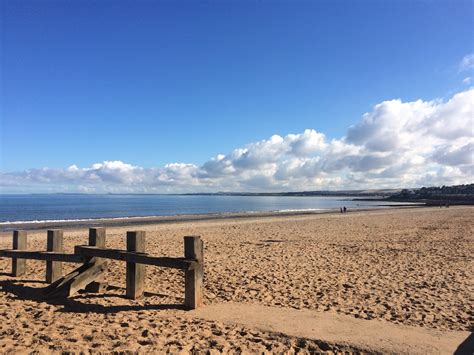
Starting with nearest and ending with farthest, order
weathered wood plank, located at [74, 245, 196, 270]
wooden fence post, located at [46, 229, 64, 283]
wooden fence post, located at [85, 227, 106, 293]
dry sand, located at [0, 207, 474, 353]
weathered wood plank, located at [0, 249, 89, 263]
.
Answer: dry sand, located at [0, 207, 474, 353], weathered wood plank, located at [74, 245, 196, 270], weathered wood plank, located at [0, 249, 89, 263], wooden fence post, located at [85, 227, 106, 293], wooden fence post, located at [46, 229, 64, 283]

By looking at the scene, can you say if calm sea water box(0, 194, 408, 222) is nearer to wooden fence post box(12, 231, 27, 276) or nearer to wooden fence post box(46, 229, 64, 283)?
wooden fence post box(12, 231, 27, 276)

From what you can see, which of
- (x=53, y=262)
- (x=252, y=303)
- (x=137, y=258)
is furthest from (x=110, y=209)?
(x=252, y=303)

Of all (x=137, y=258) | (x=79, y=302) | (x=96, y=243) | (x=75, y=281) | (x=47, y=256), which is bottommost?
(x=79, y=302)

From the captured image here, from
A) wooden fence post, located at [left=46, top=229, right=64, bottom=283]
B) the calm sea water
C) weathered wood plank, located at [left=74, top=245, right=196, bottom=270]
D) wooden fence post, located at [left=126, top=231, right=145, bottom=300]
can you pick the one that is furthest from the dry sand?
the calm sea water

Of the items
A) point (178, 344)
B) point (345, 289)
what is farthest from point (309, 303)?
point (178, 344)

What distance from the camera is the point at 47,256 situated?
7.62m

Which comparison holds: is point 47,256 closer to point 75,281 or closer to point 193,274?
point 75,281

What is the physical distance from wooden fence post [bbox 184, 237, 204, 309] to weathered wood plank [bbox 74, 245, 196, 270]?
4.0 inches

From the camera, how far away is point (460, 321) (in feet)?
19.5

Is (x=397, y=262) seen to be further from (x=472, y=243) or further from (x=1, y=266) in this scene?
(x=1, y=266)

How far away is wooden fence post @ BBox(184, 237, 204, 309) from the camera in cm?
608

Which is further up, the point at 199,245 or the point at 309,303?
the point at 199,245

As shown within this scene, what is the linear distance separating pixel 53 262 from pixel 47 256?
0.24 meters

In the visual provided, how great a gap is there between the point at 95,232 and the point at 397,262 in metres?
9.07
